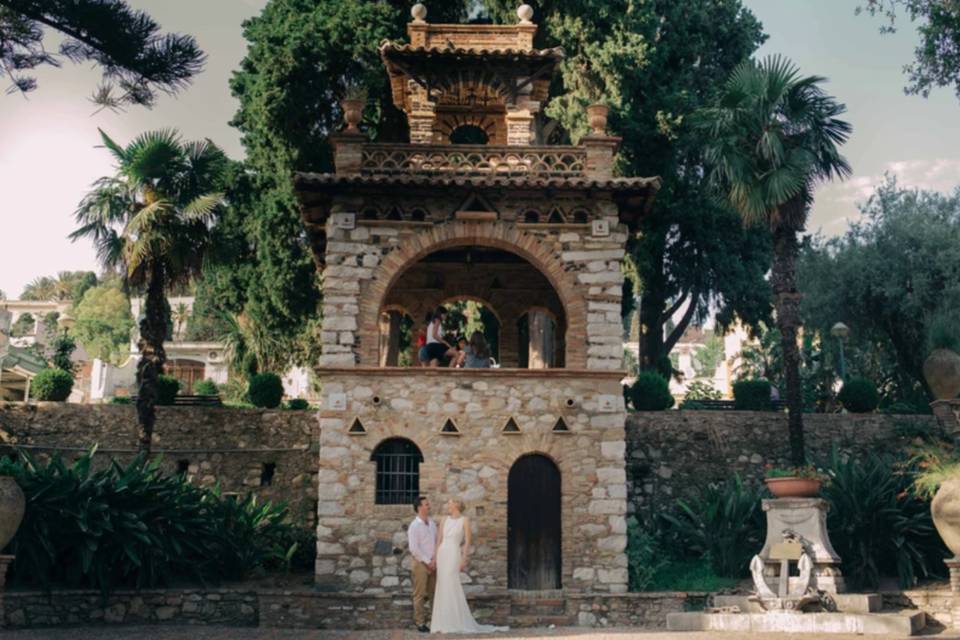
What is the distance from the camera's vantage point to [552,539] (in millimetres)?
15477

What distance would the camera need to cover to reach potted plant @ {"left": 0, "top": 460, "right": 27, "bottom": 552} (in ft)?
39.2

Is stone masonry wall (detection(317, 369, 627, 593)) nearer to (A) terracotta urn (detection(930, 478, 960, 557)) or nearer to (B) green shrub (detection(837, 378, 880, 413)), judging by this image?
(A) terracotta urn (detection(930, 478, 960, 557))

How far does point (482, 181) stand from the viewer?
1595 cm

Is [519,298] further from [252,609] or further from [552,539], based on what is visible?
[252,609]

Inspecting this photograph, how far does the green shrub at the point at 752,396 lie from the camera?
22.9 meters

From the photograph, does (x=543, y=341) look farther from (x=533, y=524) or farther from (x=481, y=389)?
(x=533, y=524)

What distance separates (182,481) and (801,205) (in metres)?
11.9

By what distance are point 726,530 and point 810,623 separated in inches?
188

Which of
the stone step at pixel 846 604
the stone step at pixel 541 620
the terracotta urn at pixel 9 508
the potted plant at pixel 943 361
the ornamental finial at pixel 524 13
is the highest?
the ornamental finial at pixel 524 13

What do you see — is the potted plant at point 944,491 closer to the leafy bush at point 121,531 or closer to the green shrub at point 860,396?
the green shrub at point 860,396

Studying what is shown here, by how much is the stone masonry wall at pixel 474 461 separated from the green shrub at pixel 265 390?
7635 millimetres

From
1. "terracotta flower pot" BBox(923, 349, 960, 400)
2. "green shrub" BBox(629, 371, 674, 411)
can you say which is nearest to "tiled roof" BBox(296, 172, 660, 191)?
"green shrub" BBox(629, 371, 674, 411)

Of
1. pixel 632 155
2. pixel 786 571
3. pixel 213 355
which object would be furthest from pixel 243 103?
pixel 213 355

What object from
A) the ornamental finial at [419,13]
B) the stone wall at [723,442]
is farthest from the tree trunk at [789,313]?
the ornamental finial at [419,13]
